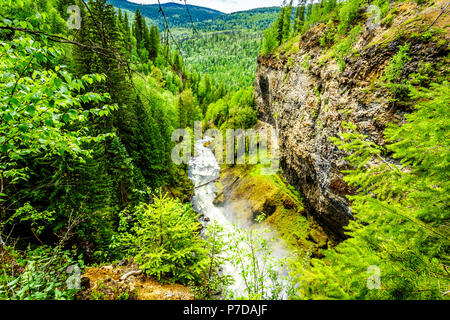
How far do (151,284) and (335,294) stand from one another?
221 inches

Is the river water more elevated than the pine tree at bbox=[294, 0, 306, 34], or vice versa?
the pine tree at bbox=[294, 0, 306, 34]

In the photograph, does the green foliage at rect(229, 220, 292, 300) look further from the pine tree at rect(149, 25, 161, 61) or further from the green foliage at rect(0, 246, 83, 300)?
the pine tree at rect(149, 25, 161, 61)

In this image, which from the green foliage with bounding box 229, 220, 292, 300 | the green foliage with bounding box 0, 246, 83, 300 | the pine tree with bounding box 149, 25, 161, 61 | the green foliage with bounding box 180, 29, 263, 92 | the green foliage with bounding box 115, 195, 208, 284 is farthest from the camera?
the green foliage with bounding box 180, 29, 263, 92

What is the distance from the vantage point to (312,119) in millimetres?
14258

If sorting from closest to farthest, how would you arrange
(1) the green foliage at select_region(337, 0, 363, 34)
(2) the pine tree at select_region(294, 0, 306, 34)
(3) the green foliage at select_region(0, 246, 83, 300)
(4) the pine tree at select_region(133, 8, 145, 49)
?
1. (3) the green foliage at select_region(0, 246, 83, 300)
2. (1) the green foliage at select_region(337, 0, 363, 34)
3. (2) the pine tree at select_region(294, 0, 306, 34)
4. (4) the pine tree at select_region(133, 8, 145, 49)

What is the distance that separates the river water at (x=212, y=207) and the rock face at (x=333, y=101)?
4.87m

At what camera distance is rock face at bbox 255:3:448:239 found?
8578mm

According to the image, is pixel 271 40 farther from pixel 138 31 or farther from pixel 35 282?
pixel 138 31

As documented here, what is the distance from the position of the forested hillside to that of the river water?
223mm

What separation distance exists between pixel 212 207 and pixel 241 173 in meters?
5.84

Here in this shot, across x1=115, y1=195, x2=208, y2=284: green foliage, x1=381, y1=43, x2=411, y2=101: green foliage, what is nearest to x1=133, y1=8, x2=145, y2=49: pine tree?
x1=381, y1=43, x2=411, y2=101: green foliage

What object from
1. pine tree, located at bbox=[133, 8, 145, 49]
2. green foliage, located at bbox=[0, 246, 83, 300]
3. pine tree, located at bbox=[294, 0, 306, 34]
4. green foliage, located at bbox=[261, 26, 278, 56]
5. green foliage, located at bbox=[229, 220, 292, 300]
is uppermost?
pine tree, located at bbox=[133, 8, 145, 49]
